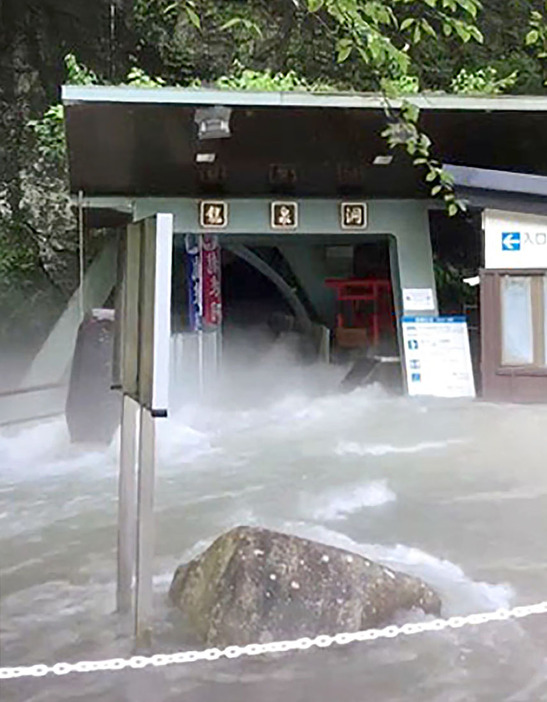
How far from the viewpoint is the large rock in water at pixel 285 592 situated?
11.0ft

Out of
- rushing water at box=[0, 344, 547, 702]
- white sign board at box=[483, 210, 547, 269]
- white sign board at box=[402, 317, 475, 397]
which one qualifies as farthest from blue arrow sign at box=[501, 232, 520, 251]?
rushing water at box=[0, 344, 547, 702]

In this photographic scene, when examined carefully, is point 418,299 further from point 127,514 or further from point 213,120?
point 127,514

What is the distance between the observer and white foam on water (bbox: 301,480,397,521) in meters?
5.23

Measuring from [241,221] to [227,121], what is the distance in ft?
6.97

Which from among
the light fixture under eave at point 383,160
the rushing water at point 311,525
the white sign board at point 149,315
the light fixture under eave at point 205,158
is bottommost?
the rushing water at point 311,525

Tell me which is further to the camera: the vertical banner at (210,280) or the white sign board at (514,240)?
the vertical banner at (210,280)

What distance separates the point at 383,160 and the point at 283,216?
1380 mm

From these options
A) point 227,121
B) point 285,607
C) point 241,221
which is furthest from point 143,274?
point 241,221

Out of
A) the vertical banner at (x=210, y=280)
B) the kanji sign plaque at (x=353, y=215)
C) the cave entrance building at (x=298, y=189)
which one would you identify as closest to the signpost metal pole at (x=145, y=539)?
the cave entrance building at (x=298, y=189)

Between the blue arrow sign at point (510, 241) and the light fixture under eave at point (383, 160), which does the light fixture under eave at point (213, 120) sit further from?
the blue arrow sign at point (510, 241)

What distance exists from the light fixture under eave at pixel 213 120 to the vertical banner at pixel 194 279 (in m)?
2.74

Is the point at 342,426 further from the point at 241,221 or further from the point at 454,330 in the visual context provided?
the point at 241,221

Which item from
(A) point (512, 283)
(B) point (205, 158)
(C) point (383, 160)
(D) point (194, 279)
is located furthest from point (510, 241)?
(D) point (194, 279)

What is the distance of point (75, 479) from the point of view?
249 inches
